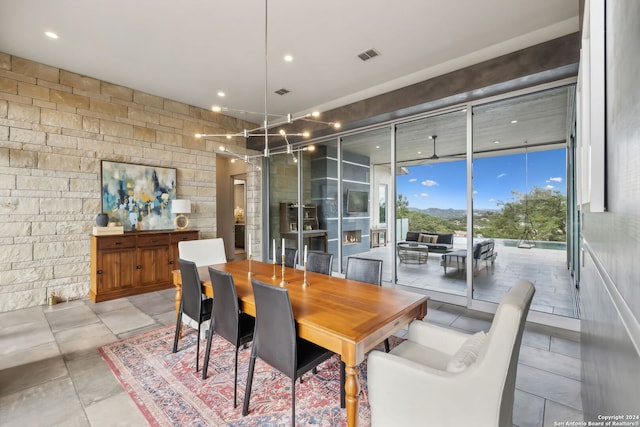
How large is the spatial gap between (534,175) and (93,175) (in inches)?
243

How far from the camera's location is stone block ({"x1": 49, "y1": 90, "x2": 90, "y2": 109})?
4.02 meters

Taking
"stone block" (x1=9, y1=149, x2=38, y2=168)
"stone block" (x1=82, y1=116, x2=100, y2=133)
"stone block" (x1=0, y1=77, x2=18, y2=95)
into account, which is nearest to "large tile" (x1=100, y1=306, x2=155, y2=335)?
"stone block" (x1=9, y1=149, x2=38, y2=168)

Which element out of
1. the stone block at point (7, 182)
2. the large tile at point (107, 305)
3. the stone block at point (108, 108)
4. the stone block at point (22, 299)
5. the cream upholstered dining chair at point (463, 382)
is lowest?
the large tile at point (107, 305)

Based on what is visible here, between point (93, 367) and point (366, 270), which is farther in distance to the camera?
point (366, 270)

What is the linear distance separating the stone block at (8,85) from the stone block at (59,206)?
1436 mm

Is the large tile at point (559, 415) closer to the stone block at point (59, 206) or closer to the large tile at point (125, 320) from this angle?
the large tile at point (125, 320)

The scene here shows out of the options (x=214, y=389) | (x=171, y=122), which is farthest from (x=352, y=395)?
(x=171, y=122)

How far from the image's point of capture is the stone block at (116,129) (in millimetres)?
4438

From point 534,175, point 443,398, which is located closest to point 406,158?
point 534,175

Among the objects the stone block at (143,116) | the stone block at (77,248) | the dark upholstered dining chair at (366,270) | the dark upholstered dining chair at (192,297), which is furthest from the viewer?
the stone block at (143,116)

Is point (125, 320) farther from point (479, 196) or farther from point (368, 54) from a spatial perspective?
point (479, 196)

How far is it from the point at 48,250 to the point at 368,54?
5.13 meters

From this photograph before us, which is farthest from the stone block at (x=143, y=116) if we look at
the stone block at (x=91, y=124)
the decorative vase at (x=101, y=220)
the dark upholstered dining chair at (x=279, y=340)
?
the dark upholstered dining chair at (x=279, y=340)

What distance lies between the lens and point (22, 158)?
3.78 metres
